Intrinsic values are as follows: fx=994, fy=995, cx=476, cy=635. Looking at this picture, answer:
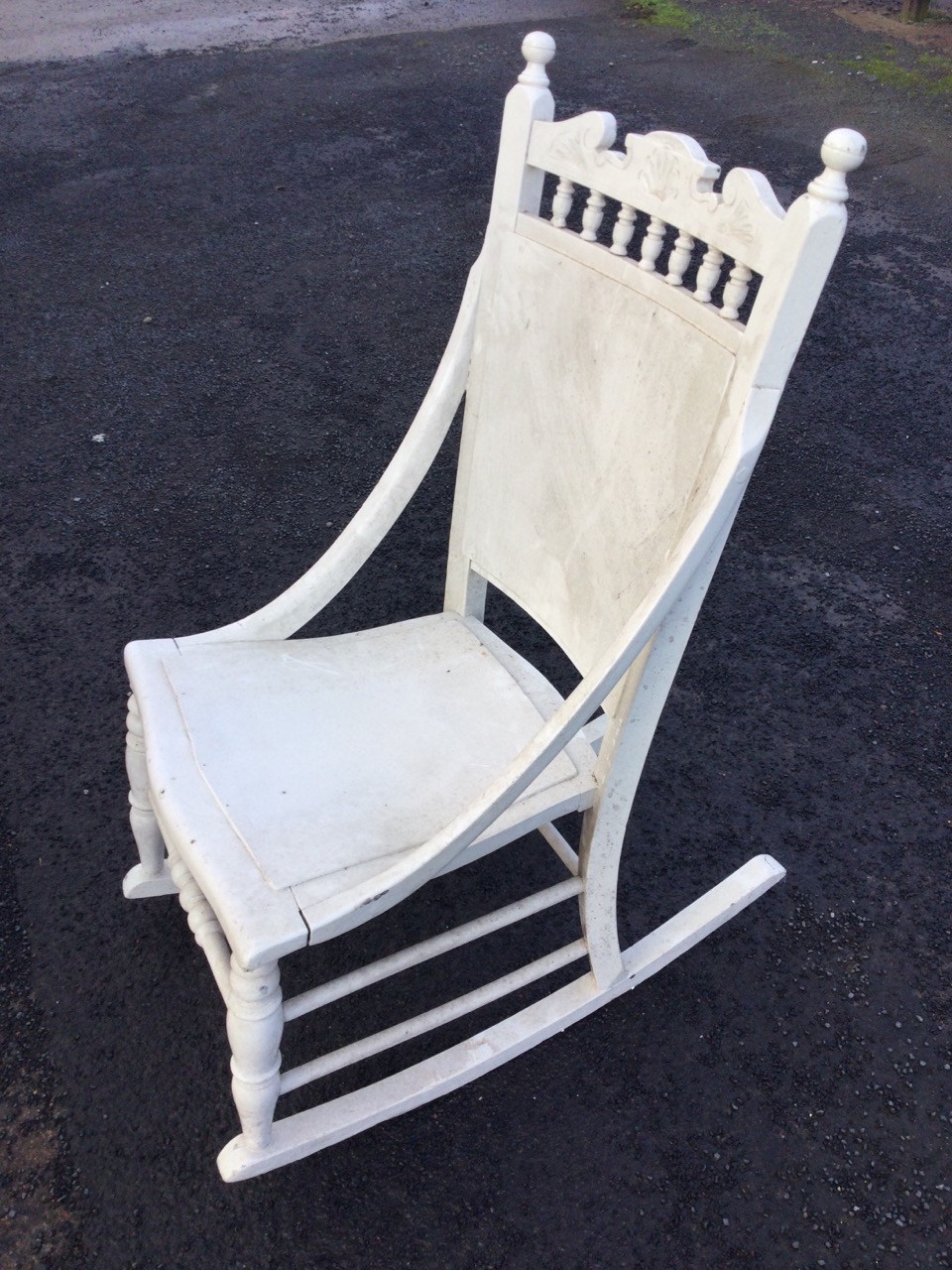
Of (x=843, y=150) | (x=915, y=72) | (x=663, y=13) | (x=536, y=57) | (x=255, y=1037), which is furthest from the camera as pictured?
(x=663, y=13)

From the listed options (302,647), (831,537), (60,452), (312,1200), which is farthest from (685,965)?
(60,452)

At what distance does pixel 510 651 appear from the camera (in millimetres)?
1429

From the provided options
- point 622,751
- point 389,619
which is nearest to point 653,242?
point 622,751

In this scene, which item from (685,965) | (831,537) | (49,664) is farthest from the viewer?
(831,537)

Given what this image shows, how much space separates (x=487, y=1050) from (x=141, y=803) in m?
0.58

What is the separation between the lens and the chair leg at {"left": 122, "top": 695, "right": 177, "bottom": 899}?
1.28 m

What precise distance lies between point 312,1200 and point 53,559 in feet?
4.95

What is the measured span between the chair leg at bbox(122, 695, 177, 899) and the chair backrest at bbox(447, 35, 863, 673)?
1.69 ft

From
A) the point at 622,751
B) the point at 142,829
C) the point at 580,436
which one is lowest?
the point at 142,829

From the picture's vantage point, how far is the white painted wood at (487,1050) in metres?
1.22

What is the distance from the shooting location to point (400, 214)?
12.2 ft

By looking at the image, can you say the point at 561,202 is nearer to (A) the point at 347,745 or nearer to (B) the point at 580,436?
(B) the point at 580,436

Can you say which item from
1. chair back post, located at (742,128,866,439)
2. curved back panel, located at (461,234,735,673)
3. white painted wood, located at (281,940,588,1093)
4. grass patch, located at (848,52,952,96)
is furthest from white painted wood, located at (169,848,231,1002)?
grass patch, located at (848,52,952,96)

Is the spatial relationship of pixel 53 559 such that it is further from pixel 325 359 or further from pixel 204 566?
pixel 325 359
